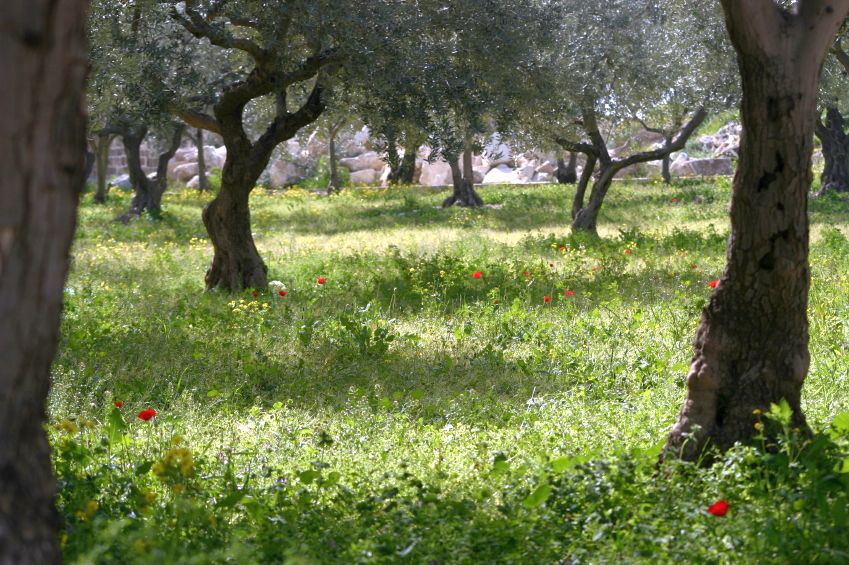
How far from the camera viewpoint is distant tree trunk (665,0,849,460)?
4.20m

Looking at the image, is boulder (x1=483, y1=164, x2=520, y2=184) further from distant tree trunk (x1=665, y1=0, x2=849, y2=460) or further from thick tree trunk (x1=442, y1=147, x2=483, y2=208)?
distant tree trunk (x1=665, y1=0, x2=849, y2=460)

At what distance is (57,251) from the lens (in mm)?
2486

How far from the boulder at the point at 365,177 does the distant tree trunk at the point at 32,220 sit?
34500 millimetres

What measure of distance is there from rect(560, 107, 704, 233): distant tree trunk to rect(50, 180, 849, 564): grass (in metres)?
1.79

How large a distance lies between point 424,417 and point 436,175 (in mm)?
29485

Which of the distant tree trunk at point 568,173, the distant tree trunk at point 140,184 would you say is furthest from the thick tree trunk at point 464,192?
the distant tree trunk at point 568,173

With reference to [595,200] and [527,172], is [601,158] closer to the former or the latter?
[595,200]

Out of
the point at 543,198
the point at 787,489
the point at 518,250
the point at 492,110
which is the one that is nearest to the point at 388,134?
the point at 492,110

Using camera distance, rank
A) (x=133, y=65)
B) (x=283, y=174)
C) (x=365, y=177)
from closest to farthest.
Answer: (x=133, y=65)
(x=283, y=174)
(x=365, y=177)

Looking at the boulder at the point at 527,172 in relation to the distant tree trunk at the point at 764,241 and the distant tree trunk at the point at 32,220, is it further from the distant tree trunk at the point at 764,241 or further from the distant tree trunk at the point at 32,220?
the distant tree trunk at the point at 32,220

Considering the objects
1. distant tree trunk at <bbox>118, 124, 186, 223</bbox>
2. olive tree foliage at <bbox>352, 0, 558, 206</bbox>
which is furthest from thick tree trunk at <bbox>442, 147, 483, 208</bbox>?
olive tree foliage at <bbox>352, 0, 558, 206</bbox>

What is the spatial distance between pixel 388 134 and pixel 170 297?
3.01 metres

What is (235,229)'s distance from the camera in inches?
467

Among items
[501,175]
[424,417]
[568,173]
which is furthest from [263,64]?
[501,175]
